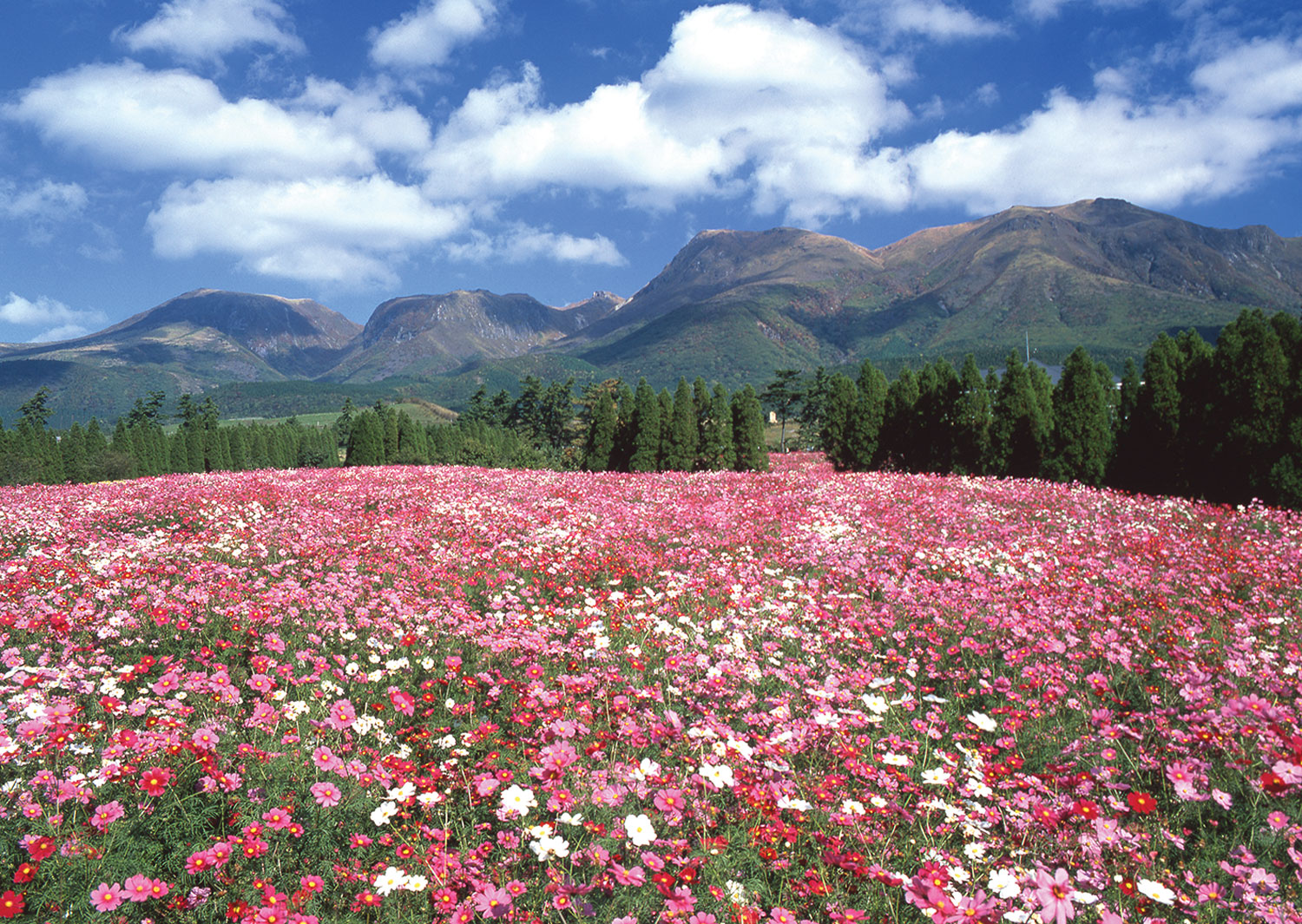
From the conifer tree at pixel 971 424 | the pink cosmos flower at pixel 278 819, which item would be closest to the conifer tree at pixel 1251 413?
the conifer tree at pixel 971 424

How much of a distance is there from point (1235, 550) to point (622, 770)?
10.8 meters

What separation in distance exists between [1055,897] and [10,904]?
395 centimetres

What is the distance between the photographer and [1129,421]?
21.8 m

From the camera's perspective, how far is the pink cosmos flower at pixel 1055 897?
2.42m

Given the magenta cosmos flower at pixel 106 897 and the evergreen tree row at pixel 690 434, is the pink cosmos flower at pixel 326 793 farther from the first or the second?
the evergreen tree row at pixel 690 434

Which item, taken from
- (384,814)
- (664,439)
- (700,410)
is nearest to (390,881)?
(384,814)

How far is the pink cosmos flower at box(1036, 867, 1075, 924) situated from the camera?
242 centimetres

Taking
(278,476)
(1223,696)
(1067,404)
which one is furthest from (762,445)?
(1223,696)

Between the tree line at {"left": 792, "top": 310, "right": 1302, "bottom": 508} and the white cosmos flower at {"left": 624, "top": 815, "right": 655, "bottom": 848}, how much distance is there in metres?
19.8

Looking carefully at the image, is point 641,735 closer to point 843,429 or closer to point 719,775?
point 719,775

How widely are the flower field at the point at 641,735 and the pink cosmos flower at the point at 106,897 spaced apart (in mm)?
11

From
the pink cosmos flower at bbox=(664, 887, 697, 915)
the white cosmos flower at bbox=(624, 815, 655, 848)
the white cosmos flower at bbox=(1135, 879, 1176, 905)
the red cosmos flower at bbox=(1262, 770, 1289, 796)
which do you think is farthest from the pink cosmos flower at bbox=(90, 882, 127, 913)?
the red cosmos flower at bbox=(1262, 770, 1289, 796)

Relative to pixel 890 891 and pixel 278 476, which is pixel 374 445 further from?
pixel 890 891

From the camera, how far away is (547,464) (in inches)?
2450
